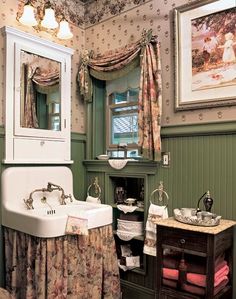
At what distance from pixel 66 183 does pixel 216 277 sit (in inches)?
58.9

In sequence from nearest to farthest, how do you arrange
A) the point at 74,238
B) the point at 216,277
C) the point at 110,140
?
the point at 216,277 < the point at 74,238 < the point at 110,140

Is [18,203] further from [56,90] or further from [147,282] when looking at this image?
[147,282]

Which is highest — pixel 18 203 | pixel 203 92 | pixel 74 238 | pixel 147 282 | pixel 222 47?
pixel 222 47

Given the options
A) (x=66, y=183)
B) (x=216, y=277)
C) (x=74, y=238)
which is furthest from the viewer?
(x=66, y=183)

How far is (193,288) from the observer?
5.99 ft

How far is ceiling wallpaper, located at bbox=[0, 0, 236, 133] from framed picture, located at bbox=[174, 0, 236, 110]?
66 mm

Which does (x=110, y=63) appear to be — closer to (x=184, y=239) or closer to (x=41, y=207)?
(x=41, y=207)

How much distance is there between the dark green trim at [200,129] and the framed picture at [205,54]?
0.15m

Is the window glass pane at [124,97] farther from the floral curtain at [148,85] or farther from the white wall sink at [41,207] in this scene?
the white wall sink at [41,207]

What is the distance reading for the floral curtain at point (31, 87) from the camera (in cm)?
243

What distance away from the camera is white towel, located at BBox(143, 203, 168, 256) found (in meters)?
2.26

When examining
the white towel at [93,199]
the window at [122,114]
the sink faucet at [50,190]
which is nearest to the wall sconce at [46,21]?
the window at [122,114]

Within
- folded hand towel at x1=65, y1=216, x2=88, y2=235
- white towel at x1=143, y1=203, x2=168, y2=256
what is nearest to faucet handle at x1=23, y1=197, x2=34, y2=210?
folded hand towel at x1=65, y1=216, x2=88, y2=235

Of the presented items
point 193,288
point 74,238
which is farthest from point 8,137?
point 193,288
